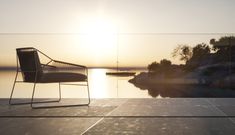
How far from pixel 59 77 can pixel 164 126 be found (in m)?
1.55

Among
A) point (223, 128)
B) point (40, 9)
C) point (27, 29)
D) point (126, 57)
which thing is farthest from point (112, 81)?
point (223, 128)

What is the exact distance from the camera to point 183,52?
5.16 m

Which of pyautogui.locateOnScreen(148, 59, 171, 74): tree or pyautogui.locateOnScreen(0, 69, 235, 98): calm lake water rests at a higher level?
pyautogui.locateOnScreen(148, 59, 171, 74): tree

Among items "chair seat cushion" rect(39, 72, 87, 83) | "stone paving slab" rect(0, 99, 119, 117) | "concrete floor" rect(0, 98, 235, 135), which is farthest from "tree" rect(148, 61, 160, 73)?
"chair seat cushion" rect(39, 72, 87, 83)

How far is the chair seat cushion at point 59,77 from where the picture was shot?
152 inches

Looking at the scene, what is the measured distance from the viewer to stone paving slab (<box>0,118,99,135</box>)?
256cm

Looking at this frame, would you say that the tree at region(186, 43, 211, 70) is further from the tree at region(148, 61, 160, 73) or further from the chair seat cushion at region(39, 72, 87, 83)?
the chair seat cushion at region(39, 72, 87, 83)

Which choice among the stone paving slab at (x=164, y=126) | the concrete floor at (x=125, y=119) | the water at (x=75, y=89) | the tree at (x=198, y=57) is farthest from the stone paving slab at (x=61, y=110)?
the tree at (x=198, y=57)

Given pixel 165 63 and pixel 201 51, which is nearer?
pixel 201 51

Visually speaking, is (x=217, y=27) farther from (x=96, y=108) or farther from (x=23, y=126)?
(x=23, y=126)

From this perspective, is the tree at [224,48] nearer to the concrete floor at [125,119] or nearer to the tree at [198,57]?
the tree at [198,57]

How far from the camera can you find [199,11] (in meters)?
7.53

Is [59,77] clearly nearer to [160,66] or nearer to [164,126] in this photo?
[164,126]

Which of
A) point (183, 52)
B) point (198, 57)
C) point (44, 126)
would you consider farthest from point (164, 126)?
point (198, 57)
